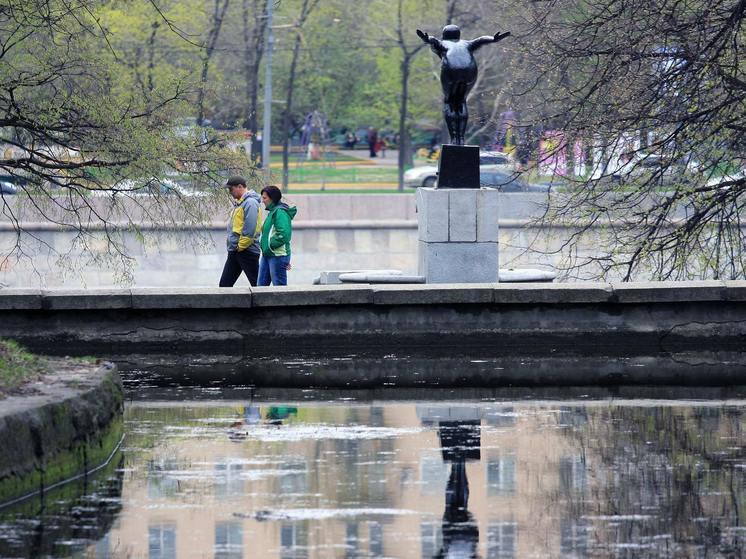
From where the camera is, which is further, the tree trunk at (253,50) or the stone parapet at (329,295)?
the tree trunk at (253,50)

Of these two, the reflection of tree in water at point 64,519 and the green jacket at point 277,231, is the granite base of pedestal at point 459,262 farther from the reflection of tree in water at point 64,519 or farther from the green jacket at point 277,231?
the reflection of tree in water at point 64,519

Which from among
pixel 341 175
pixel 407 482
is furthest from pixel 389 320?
pixel 341 175

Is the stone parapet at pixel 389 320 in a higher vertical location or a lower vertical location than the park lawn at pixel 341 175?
lower

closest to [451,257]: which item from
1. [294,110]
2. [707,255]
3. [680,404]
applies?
[707,255]

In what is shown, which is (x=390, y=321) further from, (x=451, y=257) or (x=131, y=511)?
(x=131, y=511)

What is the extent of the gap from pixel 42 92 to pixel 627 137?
6.86m

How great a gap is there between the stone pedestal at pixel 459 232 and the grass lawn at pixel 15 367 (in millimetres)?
7702

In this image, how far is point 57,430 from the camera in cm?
839

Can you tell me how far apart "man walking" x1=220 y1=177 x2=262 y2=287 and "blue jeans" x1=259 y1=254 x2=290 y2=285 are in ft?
0.69

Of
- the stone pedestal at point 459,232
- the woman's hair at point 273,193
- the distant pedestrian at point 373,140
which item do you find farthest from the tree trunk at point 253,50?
the stone pedestal at point 459,232

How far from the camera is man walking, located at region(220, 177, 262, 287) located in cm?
1795

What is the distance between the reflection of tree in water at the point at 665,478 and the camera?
737 centimetres

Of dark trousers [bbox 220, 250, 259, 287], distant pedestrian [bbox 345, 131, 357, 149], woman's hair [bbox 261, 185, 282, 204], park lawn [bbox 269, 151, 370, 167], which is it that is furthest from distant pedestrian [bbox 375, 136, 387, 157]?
woman's hair [bbox 261, 185, 282, 204]

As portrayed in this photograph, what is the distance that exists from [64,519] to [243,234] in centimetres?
1069
